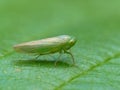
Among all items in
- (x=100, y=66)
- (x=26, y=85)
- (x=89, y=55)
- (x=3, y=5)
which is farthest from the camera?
(x=3, y=5)

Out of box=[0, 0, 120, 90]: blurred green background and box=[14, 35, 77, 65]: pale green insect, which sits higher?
box=[14, 35, 77, 65]: pale green insect

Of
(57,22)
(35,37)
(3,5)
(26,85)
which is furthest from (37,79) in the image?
(3,5)

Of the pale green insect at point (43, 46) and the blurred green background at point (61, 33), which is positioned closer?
the blurred green background at point (61, 33)

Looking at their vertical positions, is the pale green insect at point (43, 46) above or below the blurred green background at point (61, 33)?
above

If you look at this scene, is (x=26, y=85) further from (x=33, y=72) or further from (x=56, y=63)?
(x=56, y=63)

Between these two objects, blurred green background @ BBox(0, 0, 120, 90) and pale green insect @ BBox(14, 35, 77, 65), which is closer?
blurred green background @ BBox(0, 0, 120, 90)

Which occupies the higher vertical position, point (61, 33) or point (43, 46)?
point (43, 46)

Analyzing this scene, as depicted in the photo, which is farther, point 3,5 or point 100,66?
point 3,5

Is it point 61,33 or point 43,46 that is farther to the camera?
point 61,33
